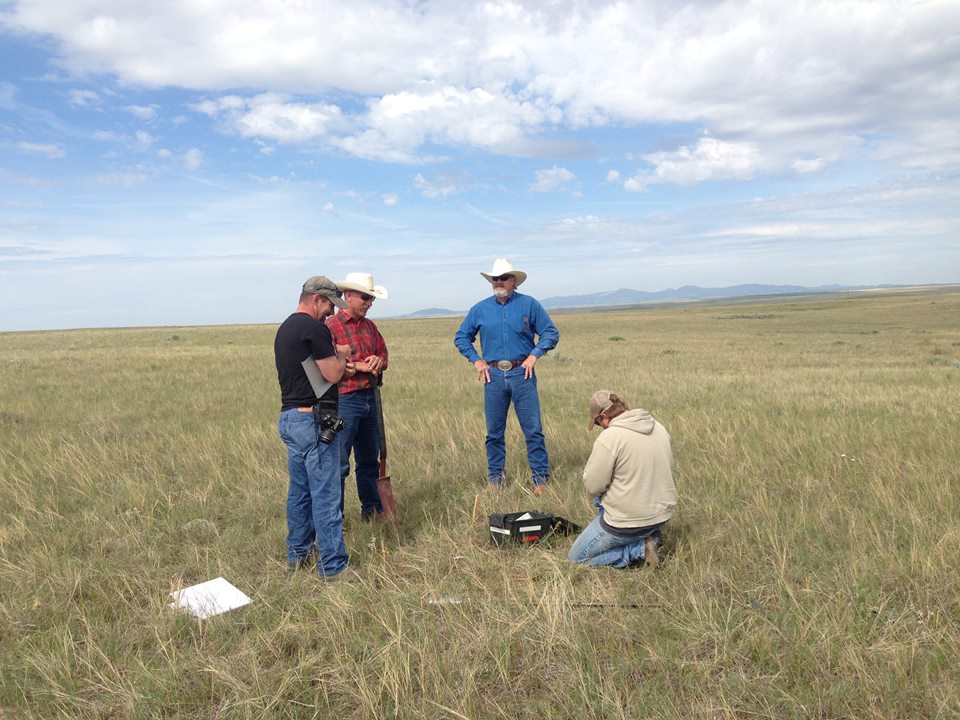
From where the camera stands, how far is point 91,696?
318cm

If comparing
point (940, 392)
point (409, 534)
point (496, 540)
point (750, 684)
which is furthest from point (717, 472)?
point (940, 392)

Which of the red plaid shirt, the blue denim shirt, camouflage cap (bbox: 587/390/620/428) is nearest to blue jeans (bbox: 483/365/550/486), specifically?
the blue denim shirt

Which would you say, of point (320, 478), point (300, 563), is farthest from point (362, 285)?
point (300, 563)

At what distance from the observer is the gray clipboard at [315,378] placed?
442 centimetres

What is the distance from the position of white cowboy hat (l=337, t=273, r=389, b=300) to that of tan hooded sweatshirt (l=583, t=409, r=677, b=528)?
2.35 meters

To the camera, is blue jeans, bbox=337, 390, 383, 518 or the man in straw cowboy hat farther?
blue jeans, bbox=337, 390, 383, 518

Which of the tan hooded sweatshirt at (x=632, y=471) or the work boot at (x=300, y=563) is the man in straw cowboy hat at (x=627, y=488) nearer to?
the tan hooded sweatshirt at (x=632, y=471)

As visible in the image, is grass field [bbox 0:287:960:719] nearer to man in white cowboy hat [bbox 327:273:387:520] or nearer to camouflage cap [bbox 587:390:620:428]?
man in white cowboy hat [bbox 327:273:387:520]

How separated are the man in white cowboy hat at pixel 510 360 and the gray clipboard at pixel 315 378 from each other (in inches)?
94.7

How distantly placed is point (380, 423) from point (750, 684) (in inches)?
145

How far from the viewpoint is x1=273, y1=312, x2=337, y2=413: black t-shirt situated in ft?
14.4

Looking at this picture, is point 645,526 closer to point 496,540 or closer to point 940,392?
point 496,540

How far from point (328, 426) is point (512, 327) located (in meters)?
2.73

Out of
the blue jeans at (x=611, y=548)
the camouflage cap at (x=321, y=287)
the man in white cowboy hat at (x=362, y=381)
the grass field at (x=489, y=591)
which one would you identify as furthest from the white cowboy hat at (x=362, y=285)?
the blue jeans at (x=611, y=548)
